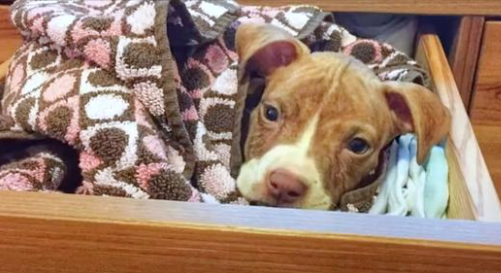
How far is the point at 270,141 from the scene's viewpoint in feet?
2.79

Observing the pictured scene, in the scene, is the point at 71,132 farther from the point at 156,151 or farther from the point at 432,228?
the point at 432,228

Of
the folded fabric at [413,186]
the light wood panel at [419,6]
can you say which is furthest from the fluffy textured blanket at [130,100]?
the light wood panel at [419,6]

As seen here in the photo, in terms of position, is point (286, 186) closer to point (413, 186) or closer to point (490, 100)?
point (413, 186)

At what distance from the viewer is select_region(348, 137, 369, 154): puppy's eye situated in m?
0.84

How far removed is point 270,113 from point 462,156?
0.22 meters

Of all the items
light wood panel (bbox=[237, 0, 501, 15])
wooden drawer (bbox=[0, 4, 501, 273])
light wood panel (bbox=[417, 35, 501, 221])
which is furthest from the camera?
light wood panel (bbox=[237, 0, 501, 15])

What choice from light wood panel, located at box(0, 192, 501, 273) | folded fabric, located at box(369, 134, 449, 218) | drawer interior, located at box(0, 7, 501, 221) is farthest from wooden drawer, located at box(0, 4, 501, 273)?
folded fabric, located at box(369, 134, 449, 218)

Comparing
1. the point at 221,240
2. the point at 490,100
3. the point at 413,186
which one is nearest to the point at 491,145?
the point at 490,100

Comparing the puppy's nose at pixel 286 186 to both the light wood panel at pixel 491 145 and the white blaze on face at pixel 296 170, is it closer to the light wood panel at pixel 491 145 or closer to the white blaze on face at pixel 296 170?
the white blaze on face at pixel 296 170

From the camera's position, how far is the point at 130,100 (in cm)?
84

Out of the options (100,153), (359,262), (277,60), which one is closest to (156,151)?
(100,153)

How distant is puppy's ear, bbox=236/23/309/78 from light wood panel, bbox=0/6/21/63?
1.45 ft

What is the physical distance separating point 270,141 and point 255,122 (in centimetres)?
5

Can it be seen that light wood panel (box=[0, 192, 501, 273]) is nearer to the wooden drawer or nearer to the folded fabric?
the wooden drawer
